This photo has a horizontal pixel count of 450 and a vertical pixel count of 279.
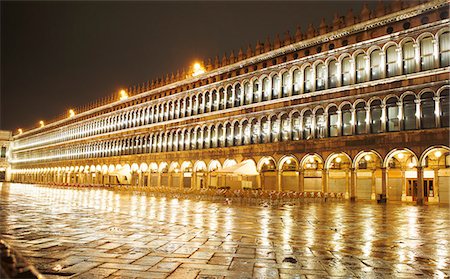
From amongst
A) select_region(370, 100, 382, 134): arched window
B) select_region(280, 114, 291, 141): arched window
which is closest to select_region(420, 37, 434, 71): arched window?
select_region(370, 100, 382, 134): arched window

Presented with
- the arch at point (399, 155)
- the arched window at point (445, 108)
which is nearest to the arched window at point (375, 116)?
the arch at point (399, 155)

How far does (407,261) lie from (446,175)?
749 inches

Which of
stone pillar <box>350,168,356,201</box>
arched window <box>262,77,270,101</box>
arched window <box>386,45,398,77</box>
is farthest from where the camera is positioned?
arched window <box>262,77,270,101</box>

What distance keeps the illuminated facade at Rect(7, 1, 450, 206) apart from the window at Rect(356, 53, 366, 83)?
68 millimetres

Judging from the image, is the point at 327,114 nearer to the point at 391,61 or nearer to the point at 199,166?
the point at 391,61

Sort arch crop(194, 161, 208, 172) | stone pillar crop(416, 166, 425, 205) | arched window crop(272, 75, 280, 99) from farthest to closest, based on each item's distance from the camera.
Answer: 1. arch crop(194, 161, 208, 172)
2. arched window crop(272, 75, 280, 99)
3. stone pillar crop(416, 166, 425, 205)

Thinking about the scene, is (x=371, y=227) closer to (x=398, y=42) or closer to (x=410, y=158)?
(x=410, y=158)

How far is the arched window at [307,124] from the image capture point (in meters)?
27.3

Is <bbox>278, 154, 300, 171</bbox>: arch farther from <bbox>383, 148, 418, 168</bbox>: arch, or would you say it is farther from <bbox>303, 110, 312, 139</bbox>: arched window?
<bbox>383, 148, 418, 168</bbox>: arch

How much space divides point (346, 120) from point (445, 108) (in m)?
6.03

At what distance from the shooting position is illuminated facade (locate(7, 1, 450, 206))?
870 inches

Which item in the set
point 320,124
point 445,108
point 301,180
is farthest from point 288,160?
point 445,108

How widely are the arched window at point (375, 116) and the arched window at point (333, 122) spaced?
242 cm

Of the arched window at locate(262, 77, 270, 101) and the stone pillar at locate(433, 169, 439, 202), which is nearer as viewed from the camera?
the stone pillar at locate(433, 169, 439, 202)
